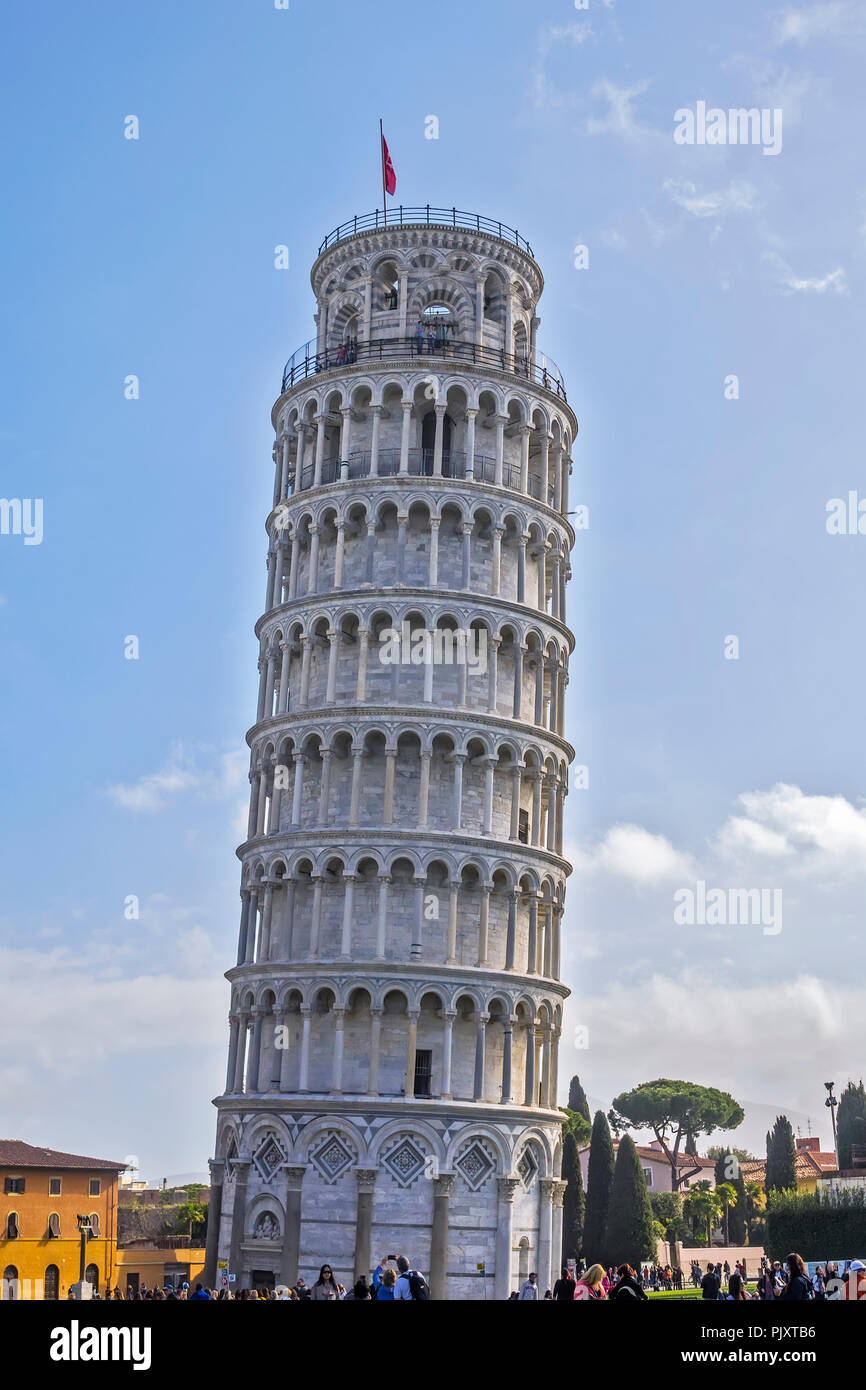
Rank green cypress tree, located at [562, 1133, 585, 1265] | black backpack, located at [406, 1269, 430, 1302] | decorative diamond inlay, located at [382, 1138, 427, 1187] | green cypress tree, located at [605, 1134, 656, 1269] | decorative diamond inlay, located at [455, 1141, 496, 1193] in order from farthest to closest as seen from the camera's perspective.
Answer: green cypress tree, located at [562, 1133, 585, 1265], green cypress tree, located at [605, 1134, 656, 1269], decorative diamond inlay, located at [455, 1141, 496, 1193], decorative diamond inlay, located at [382, 1138, 427, 1187], black backpack, located at [406, 1269, 430, 1302]

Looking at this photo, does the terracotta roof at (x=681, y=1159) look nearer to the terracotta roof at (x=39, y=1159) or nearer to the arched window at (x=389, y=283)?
the terracotta roof at (x=39, y=1159)

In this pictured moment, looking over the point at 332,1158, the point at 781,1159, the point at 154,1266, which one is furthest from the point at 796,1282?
the point at 781,1159

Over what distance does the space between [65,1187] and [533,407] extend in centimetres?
5597

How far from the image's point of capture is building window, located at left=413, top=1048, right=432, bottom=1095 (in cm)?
4819

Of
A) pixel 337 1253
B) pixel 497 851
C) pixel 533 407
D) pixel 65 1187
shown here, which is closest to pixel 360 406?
pixel 533 407

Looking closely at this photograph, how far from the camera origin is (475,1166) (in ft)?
156

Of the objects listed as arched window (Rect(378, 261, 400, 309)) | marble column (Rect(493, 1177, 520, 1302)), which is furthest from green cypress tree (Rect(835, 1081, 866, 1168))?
arched window (Rect(378, 261, 400, 309))

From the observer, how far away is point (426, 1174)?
4659 centimetres

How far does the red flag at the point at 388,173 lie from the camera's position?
59.2m

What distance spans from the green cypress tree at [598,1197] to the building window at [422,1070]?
33725 mm

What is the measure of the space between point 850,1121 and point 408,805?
2483 inches

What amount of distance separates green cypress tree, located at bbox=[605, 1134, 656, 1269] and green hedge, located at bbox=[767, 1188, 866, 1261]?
7.56 m

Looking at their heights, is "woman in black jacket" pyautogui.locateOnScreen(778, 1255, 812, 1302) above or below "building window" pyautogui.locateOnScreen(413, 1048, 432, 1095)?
below

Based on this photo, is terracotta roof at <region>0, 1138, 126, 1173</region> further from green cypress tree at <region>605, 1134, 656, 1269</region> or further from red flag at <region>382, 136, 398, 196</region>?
red flag at <region>382, 136, 398, 196</region>
